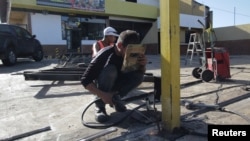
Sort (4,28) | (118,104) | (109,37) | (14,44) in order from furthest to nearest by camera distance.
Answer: (14,44) → (4,28) → (109,37) → (118,104)

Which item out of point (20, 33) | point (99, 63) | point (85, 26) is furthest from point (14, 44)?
point (85, 26)

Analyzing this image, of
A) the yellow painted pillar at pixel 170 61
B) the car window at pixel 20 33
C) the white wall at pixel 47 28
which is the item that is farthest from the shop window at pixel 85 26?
the yellow painted pillar at pixel 170 61

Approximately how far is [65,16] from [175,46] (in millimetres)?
19407

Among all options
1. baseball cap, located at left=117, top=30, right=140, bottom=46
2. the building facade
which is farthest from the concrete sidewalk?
the building facade

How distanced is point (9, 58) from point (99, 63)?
28.8 feet

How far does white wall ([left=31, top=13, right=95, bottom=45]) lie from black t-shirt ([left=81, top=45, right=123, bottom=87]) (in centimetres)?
1723

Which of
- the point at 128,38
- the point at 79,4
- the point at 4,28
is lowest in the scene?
the point at 128,38

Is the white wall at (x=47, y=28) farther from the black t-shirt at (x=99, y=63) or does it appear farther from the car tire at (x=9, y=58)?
the black t-shirt at (x=99, y=63)

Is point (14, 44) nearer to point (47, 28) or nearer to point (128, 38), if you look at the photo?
point (47, 28)

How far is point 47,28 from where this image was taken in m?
20.3

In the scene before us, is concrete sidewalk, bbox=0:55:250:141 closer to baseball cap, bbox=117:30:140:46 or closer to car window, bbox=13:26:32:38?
baseball cap, bbox=117:30:140:46

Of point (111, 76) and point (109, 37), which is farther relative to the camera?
point (109, 37)

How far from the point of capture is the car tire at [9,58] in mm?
11091

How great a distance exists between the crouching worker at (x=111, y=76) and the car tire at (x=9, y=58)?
8.47 metres
